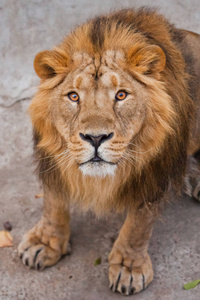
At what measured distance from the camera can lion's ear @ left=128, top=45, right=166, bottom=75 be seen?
112 inches

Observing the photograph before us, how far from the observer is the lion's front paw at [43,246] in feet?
12.4

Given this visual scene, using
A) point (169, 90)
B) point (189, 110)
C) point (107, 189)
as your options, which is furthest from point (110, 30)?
point (107, 189)

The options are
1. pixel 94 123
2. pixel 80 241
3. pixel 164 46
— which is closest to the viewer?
pixel 94 123

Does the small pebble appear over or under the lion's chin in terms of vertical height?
under

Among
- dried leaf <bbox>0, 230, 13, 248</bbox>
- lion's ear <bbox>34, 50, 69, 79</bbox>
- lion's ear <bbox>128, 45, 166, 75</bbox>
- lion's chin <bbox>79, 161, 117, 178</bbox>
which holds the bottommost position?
dried leaf <bbox>0, 230, 13, 248</bbox>

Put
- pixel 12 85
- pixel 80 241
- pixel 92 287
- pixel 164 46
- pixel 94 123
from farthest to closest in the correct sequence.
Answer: pixel 12 85 < pixel 80 241 < pixel 92 287 < pixel 164 46 < pixel 94 123

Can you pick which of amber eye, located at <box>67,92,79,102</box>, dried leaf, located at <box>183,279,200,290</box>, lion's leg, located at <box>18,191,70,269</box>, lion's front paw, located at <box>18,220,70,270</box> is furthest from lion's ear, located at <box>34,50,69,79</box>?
dried leaf, located at <box>183,279,200,290</box>

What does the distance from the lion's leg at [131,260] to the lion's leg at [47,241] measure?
417mm

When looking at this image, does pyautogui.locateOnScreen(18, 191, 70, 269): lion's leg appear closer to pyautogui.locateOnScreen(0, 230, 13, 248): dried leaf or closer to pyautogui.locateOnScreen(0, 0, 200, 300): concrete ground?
pyautogui.locateOnScreen(0, 0, 200, 300): concrete ground

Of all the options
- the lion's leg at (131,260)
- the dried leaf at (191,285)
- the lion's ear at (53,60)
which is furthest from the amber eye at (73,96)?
the dried leaf at (191,285)

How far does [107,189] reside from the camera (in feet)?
10.5

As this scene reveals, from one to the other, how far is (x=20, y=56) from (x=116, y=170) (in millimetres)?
3112

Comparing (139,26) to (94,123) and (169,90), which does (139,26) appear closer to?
(169,90)

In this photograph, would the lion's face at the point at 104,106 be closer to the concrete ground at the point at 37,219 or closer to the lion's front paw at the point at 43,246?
the lion's front paw at the point at 43,246
